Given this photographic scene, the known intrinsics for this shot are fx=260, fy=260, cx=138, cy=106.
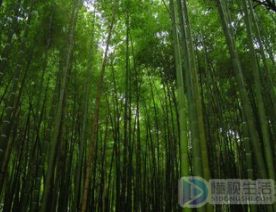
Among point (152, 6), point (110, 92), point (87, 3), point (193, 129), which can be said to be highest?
point (152, 6)

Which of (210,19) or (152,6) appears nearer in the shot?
(210,19)

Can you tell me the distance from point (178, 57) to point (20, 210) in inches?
163

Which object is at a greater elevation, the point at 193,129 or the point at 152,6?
the point at 152,6

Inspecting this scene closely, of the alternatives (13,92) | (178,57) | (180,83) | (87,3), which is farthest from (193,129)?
(87,3)

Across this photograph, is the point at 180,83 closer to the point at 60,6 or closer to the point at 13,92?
the point at 13,92

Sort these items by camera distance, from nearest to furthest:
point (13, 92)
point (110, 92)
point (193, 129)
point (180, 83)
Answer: point (193, 129) → point (180, 83) → point (13, 92) → point (110, 92)

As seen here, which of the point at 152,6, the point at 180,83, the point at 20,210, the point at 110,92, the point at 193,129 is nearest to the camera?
the point at 193,129

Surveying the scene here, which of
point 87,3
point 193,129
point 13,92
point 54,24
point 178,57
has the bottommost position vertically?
point 193,129

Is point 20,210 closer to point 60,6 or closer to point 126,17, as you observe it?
point 60,6

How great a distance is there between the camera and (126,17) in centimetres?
529

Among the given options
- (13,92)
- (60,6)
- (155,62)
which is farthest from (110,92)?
(13,92)

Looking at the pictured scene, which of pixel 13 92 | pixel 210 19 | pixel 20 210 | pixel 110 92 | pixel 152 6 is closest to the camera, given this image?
pixel 13 92

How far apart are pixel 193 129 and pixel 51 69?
446 cm

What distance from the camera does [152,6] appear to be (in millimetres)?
5598
